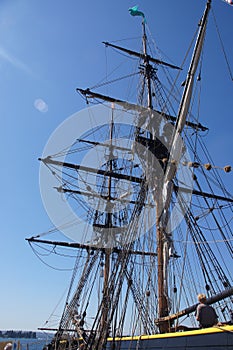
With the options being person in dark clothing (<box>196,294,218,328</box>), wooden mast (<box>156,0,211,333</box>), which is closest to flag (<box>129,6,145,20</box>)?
wooden mast (<box>156,0,211,333</box>)

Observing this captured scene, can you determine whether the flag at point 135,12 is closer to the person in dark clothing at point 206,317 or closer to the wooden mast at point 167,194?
the wooden mast at point 167,194

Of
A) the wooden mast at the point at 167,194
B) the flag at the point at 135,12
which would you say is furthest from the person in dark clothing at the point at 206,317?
the flag at the point at 135,12

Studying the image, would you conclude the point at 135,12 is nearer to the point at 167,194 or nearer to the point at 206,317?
the point at 167,194

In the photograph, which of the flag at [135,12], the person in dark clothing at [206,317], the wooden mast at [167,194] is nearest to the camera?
the person in dark clothing at [206,317]

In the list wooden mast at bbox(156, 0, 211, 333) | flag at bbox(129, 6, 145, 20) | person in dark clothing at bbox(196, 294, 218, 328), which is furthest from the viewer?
flag at bbox(129, 6, 145, 20)

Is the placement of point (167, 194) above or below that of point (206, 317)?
above

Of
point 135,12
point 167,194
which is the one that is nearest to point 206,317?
point 167,194

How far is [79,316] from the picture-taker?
17.1 meters

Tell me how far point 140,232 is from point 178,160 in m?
2.61

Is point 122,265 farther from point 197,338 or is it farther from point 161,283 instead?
point 197,338

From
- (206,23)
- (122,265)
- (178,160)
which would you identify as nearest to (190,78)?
(206,23)

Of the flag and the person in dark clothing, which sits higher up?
the flag

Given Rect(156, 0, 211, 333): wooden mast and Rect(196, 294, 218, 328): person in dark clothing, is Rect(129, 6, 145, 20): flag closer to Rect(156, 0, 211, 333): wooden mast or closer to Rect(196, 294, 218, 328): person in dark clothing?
Rect(156, 0, 211, 333): wooden mast

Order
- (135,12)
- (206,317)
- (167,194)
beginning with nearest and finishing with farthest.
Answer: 1. (206,317)
2. (167,194)
3. (135,12)
